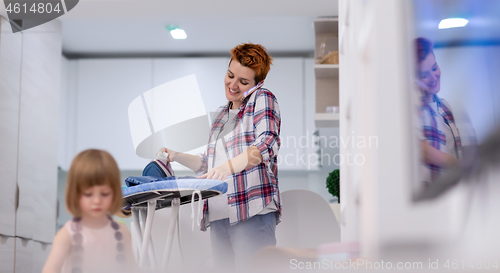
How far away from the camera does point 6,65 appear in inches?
78.4

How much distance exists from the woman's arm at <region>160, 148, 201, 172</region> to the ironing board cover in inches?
4.0

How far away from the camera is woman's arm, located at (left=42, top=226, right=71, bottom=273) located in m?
0.49

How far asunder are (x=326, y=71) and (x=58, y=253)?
1968mm

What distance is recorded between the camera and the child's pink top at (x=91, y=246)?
1.53 feet

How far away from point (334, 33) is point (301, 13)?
44 cm

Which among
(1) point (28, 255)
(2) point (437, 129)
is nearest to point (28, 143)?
(1) point (28, 255)

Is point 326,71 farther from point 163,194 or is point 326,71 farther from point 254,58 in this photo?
point 163,194

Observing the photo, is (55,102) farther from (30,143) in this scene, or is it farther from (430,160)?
(430,160)

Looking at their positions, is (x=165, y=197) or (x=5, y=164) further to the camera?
(x=5, y=164)

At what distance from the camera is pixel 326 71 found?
2287mm

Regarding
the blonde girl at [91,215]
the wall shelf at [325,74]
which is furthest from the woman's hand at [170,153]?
the wall shelf at [325,74]

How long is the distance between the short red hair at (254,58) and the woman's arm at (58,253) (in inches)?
24.7

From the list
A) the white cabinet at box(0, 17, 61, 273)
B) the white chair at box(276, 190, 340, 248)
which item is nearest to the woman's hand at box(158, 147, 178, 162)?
the white chair at box(276, 190, 340, 248)

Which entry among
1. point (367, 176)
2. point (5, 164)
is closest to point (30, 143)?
point (5, 164)
